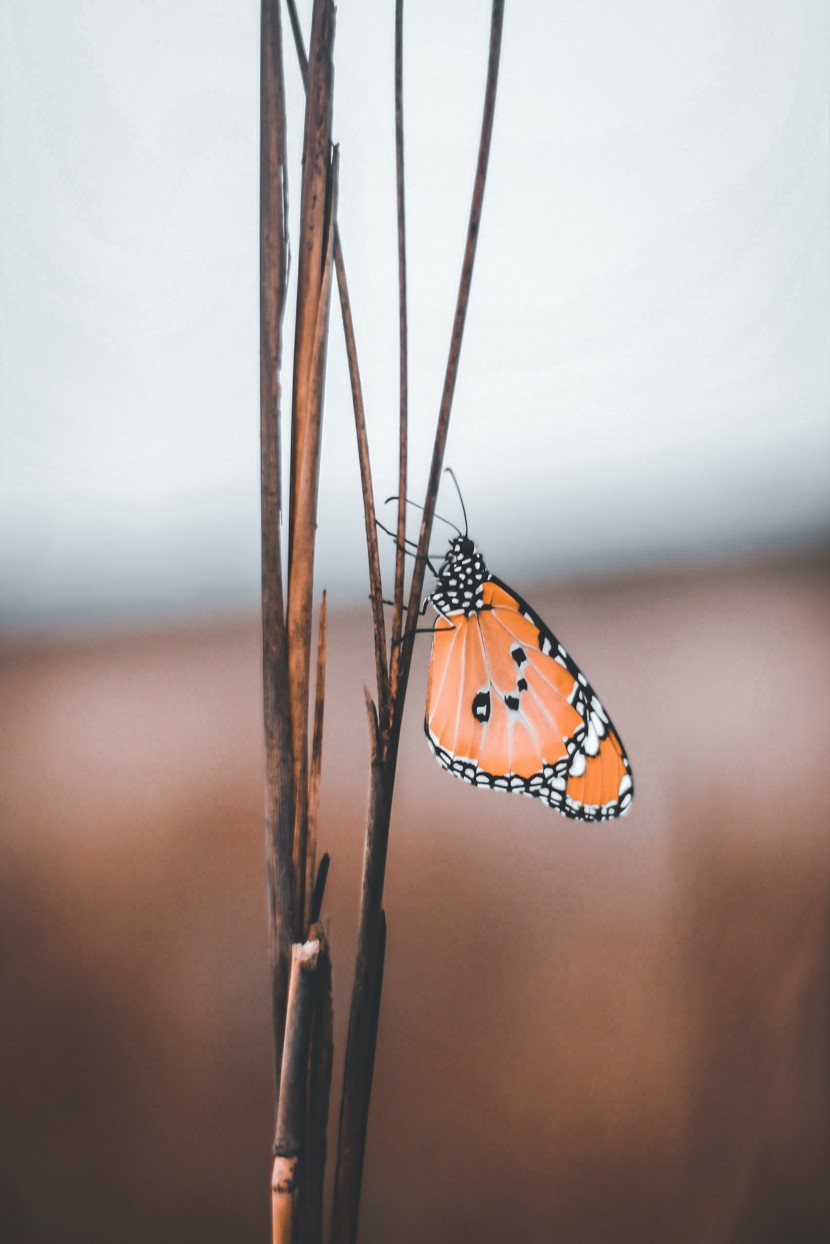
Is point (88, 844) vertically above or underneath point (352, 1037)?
underneath

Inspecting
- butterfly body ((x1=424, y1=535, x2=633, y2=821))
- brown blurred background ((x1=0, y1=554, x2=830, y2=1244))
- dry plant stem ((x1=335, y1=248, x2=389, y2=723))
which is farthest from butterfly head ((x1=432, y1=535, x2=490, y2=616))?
brown blurred background ((x1=0, y1=554, x2=830, y2=1244))

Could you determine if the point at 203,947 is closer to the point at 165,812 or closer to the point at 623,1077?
the point at 165,812

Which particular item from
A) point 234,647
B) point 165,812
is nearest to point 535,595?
point 234,647

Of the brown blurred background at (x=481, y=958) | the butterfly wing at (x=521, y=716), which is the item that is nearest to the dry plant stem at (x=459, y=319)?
the butterfly wing at (x=521, y=716)

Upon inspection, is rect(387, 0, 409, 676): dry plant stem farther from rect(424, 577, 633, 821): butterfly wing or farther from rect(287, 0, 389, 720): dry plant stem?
rect(424, 577, 633, 821): butterfly wing

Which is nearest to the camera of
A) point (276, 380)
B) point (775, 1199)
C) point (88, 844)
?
point (276, 380)

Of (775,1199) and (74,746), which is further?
(74,746)
